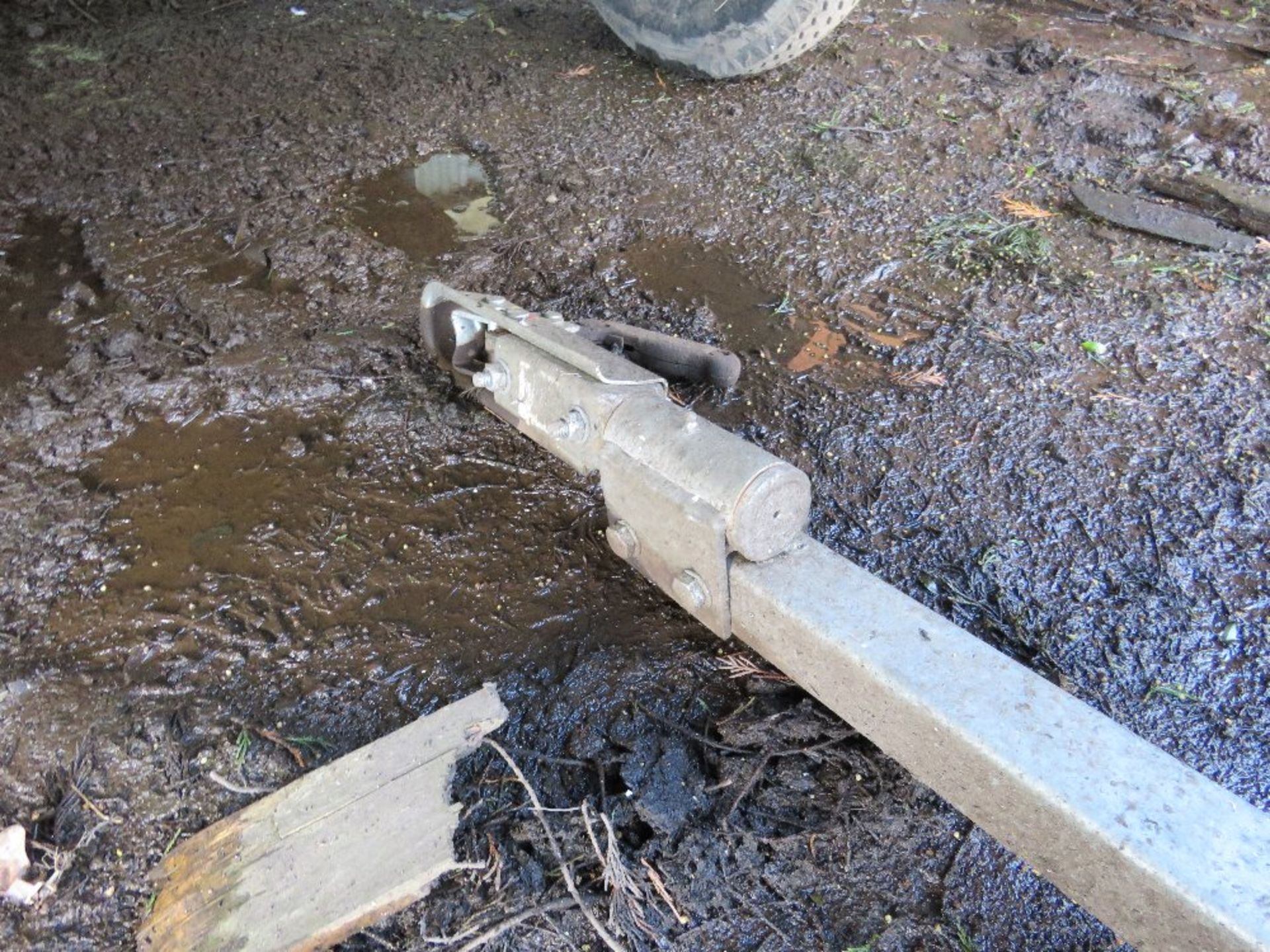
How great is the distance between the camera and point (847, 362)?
3.32 m

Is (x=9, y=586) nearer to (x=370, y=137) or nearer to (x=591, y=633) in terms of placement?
(x=591, y=633)

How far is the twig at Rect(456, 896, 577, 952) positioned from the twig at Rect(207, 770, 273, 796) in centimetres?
66

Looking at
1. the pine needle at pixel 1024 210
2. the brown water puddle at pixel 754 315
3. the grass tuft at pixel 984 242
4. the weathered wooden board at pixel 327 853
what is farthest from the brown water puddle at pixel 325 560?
the pine needle at pixel 1024 210

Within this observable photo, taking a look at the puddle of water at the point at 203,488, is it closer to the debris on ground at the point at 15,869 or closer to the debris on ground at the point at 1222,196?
the debris on ground at the point at 15,869

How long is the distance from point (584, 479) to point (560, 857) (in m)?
1.24

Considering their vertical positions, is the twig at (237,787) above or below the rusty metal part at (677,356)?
below

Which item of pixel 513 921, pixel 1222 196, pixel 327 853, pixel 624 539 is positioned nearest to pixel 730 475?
pixel 624 539

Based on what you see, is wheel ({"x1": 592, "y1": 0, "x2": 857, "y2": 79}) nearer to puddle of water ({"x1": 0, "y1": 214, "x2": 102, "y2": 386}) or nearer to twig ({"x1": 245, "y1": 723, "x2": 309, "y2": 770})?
puddle of water ({"x1": 0, "y1": 214, "x2": 102, "y2": 386})

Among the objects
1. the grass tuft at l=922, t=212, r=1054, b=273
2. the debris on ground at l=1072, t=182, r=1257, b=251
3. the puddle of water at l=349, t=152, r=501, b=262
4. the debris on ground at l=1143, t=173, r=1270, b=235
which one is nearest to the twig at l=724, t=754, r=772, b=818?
the grass tuft at l=922, t=212, r=1054, b=273

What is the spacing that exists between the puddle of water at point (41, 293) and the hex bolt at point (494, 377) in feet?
5.93

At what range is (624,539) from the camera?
2250 mm

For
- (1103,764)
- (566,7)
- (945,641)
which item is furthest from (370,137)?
(1103,764)

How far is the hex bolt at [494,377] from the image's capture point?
2.56 m

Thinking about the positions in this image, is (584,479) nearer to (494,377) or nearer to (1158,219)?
(494,377)
